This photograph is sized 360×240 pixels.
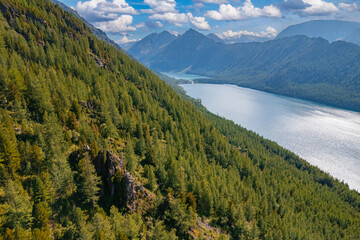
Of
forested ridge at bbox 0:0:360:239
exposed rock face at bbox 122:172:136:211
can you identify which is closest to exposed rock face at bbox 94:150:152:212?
exposed rock face at bbox 122:172:136:211

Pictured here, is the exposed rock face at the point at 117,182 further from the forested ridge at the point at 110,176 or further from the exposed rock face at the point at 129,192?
the forested ridge at the point at 110,176

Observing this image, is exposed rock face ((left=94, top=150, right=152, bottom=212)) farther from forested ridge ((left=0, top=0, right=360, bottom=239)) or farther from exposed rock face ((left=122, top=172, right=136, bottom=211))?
forested ridge ((left=0, top=0, right=360, bottom=239))

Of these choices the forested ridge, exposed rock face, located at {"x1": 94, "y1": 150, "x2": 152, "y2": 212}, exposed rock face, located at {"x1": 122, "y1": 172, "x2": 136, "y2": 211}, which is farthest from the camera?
exposed rock face, located at {"x1": 94, "y1": 150, "x2": 152, "y2": 212}

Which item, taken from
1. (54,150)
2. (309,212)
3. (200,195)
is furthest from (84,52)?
(309,212)

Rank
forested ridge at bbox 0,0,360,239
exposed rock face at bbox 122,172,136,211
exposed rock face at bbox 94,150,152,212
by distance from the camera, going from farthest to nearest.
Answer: exposed rock face at bbox 94,150,152,212 → exposed rock face at bbox 122,172,136,211 → forested ridge at bbox 0,0,360,239

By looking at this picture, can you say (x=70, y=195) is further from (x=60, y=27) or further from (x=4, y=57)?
(x=60, y=27)

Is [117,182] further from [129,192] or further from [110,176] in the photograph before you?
[129,192]

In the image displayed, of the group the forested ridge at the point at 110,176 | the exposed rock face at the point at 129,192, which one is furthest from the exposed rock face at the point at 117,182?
the forested ridge at the point at 110,176
